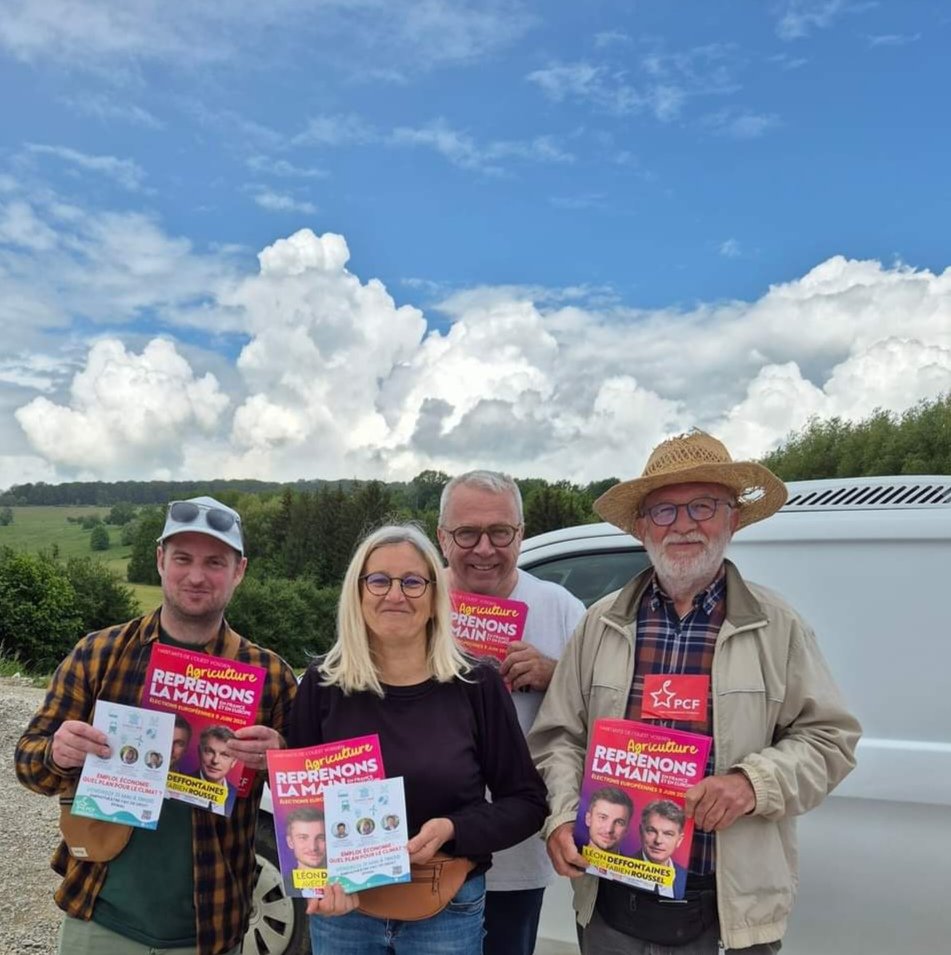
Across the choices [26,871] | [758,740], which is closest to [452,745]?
[758,740]

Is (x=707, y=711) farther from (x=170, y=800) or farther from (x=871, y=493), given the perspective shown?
(x=871, y=493)

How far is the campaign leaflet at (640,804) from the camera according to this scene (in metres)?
1.99

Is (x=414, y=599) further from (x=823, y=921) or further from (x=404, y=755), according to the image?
(x=823, y=921)

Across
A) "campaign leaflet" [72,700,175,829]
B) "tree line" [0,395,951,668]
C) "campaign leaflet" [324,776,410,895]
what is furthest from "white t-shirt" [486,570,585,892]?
"tree line" [0,395,951,668]

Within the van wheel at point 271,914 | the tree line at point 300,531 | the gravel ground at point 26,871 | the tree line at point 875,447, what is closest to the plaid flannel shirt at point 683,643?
the van wheel at point 271,914

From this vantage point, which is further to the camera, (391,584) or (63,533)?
(63,533)

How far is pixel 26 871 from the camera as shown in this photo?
214 inches

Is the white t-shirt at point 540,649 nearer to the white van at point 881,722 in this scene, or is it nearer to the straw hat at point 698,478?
the straw hat at point 698,478

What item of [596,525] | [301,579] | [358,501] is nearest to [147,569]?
[301,579]

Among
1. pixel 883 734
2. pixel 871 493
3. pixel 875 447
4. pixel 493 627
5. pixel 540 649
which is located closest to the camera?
pixel 493 627

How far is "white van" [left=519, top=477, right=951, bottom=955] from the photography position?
264 cm

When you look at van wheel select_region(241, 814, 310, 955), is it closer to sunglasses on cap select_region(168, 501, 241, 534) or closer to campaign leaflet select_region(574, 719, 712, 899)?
sunglasses on cap select_region(168, 501, 241, 534)

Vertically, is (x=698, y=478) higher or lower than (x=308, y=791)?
higher

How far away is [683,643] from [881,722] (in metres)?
0.97
